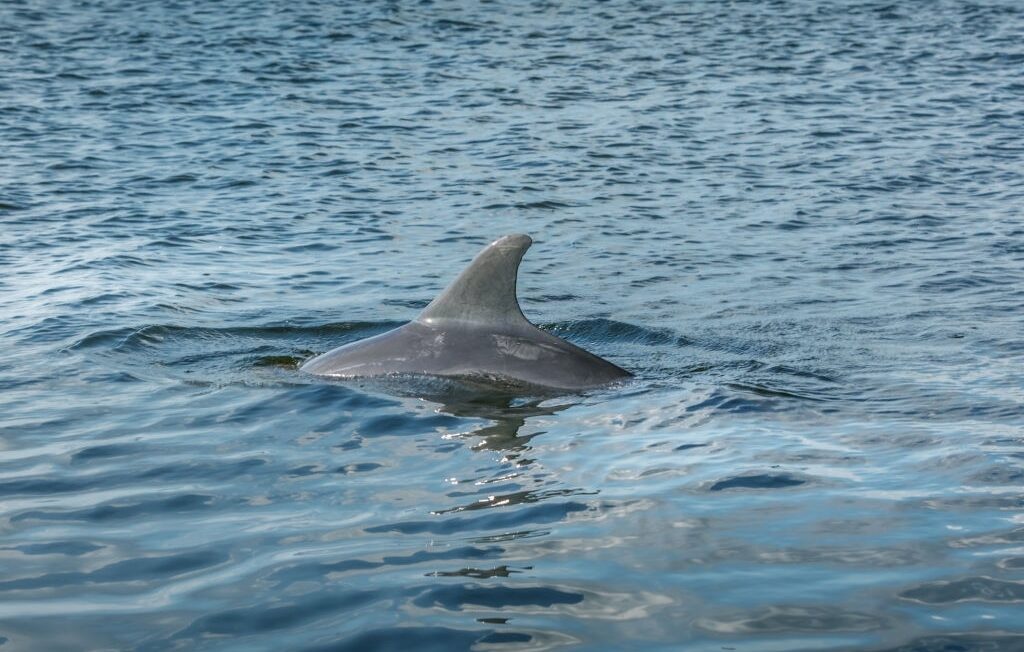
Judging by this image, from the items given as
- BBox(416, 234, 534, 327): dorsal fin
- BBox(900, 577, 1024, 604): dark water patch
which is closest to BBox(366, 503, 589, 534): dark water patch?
BBox(900, 577, 1024, 604): dark water patch

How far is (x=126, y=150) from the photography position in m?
22.0

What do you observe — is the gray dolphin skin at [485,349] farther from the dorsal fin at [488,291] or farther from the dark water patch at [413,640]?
the dark water patch at [413,640]

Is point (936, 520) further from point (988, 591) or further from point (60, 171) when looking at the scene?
point (60, 171)

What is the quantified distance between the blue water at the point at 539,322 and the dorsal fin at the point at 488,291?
798 millimetres

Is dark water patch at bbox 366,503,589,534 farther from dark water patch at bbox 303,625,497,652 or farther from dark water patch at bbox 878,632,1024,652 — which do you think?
dark water patch at bbox 878,632,1024,652

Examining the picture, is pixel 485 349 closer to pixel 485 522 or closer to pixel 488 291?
pixel 488 291

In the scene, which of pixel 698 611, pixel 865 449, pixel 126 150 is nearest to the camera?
pixel 698 611

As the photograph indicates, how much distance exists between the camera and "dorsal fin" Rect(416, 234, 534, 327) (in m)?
9.72

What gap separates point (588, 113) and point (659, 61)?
4764 millimetres

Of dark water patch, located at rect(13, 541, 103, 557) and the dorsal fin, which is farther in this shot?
the dorsal fin

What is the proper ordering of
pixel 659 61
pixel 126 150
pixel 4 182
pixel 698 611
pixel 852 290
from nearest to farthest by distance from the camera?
pixel 698 611 → pixel 852 290 → pixel 4 182 → pixel 126 150 → pixel 659 61

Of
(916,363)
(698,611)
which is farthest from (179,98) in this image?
(698,611)

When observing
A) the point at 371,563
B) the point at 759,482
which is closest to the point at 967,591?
the point at 759,482

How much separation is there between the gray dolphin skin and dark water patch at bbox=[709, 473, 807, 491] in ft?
7.46
